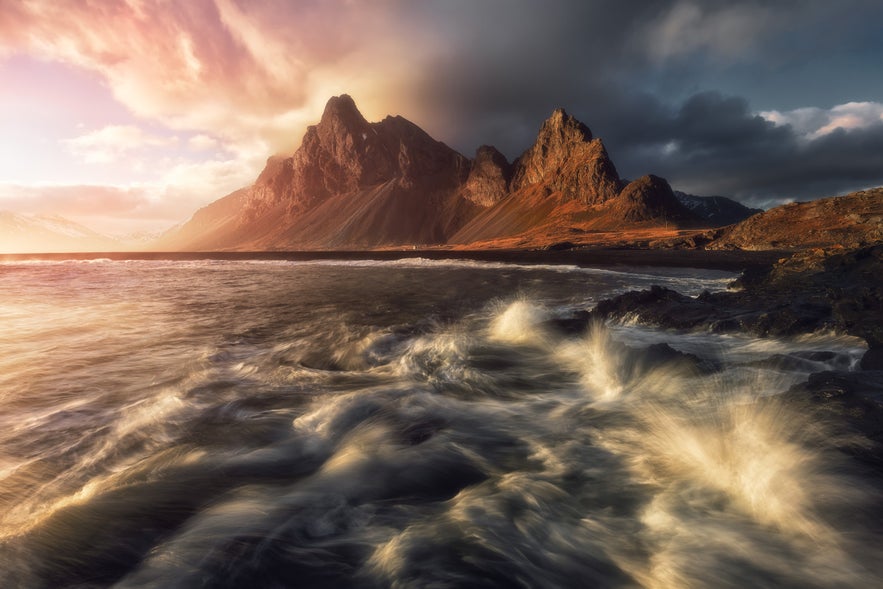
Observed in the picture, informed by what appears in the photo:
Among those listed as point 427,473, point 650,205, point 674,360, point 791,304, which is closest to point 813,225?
point 791,304

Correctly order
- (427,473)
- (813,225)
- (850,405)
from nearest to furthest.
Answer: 1. (850,405)
2. (427,473)
3. (813,225)

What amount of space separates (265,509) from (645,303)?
646 inches

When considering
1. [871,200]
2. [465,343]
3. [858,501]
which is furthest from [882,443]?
[871,200]

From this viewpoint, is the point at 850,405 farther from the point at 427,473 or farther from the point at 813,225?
the point at 813,225

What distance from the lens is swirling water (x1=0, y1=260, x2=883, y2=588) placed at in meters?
4.20

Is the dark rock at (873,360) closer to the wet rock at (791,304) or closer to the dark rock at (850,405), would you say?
the wet rock at (791,304)

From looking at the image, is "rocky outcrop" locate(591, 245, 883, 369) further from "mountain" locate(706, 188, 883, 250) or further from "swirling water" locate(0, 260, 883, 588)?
"mountain" locate(706, 188, 883, 250)

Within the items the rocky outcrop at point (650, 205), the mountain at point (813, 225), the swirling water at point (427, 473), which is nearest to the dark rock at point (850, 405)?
the swirling water at point (427, 473)

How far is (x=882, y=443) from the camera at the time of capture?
5.23 m

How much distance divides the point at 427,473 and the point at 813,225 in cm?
10579

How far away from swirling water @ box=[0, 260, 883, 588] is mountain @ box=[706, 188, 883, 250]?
279 ft

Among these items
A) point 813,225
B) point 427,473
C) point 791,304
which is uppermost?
point 813,225

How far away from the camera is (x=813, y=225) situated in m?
79.6

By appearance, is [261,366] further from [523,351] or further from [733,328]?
[733,328]
